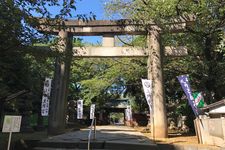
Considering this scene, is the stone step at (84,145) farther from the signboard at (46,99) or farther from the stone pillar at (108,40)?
the stone pillar at (108,40)

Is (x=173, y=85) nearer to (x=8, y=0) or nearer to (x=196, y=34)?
(x=196, y=34)

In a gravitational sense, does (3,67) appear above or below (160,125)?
above

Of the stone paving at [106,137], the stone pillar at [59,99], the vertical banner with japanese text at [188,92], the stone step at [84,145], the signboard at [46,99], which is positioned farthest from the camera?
the stone pillar at [59,99]

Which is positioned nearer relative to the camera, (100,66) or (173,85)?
(173,85)

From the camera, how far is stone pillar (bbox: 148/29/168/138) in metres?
17.2

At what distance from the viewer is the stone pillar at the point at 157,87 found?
1719 cm

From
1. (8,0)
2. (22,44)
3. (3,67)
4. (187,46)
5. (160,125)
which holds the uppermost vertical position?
(187,46)

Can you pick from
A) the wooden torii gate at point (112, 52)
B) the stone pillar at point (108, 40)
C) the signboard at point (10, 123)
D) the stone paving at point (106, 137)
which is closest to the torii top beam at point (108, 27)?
the wooden torii gate at point (112, 52)

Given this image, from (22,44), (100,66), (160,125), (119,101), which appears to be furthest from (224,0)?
(119,101)

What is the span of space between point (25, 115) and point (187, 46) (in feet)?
43.7

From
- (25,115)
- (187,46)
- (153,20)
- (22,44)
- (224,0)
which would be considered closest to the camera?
(22,44)

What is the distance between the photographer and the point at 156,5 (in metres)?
16.2

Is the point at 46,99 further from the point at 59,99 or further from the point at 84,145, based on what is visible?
the point at 84,145

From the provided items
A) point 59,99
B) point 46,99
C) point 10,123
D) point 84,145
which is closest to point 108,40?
point 59,99
